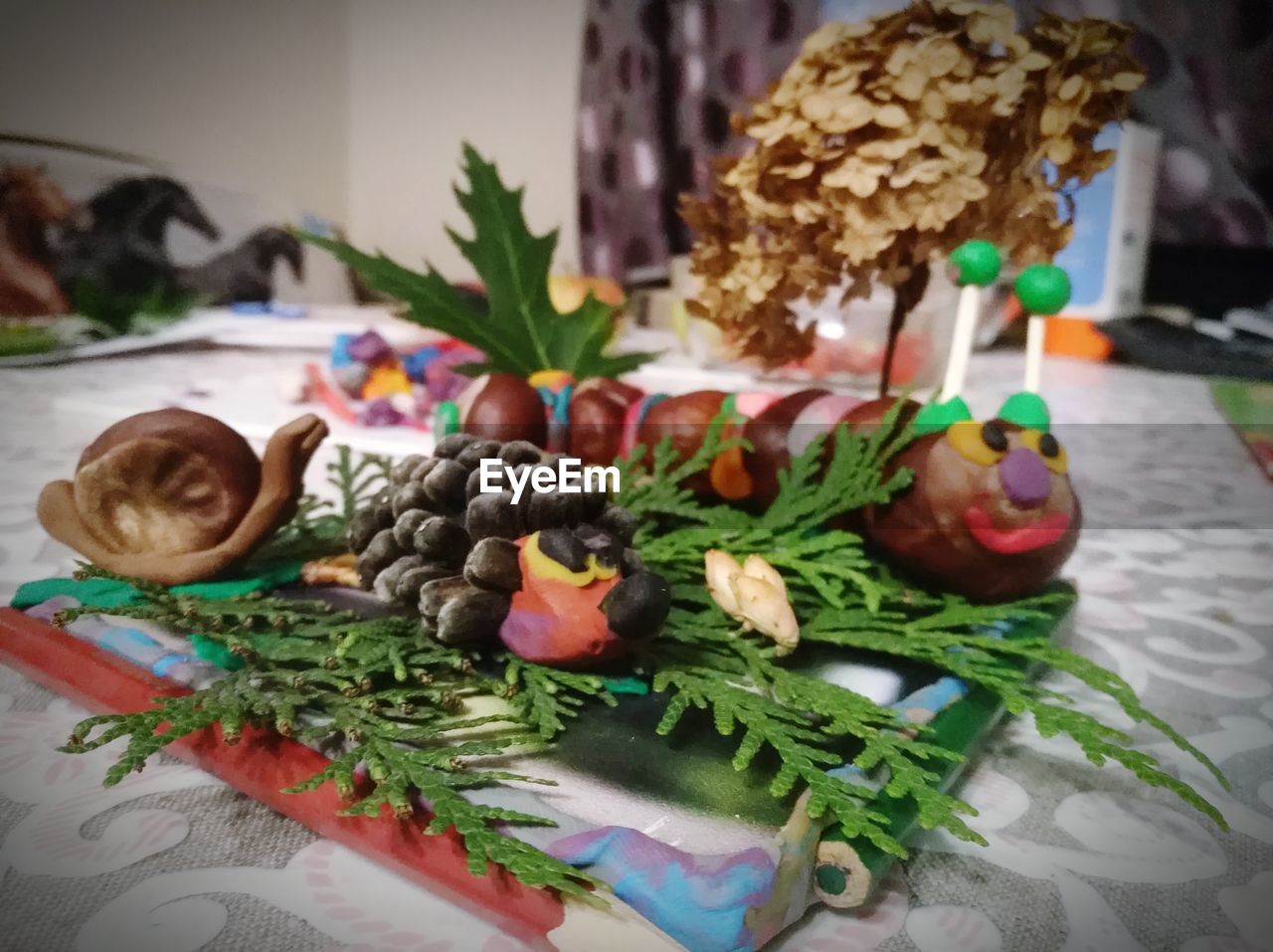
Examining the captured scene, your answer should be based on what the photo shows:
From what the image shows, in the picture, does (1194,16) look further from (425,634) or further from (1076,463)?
(425,634)

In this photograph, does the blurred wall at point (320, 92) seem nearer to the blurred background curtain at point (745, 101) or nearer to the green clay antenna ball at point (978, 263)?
the blurred background curtain at point (745, 101)

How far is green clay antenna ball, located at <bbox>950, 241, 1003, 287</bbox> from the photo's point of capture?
14.7 inches

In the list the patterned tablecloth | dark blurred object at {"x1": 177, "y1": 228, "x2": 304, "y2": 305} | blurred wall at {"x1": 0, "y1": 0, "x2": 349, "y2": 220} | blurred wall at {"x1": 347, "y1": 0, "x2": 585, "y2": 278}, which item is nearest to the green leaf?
blurred wall at {"x1": 347, "y1": 0, "x2": 585, "y2": 278}

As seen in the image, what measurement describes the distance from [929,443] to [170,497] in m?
0.32

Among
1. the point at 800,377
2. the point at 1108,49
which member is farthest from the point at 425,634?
the point at 800,377

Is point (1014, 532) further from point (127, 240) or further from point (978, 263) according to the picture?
point (127, 240)

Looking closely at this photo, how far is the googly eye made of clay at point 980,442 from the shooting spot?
0.34 m

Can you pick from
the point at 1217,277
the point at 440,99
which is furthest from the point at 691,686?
the point at 440,99

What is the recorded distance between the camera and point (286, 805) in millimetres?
251

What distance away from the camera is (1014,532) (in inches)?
13.5

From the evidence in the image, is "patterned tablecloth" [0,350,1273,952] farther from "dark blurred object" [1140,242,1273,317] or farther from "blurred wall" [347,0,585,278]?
"blurred wall" [347,0,585,278]

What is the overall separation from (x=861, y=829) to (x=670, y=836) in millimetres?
50

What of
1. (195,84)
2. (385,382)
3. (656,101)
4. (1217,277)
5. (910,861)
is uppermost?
(656,101)

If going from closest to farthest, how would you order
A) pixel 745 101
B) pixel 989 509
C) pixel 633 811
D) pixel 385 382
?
pixel 633 811 → pixel 989 509 → pixel 745 101 → pixel 385 382
